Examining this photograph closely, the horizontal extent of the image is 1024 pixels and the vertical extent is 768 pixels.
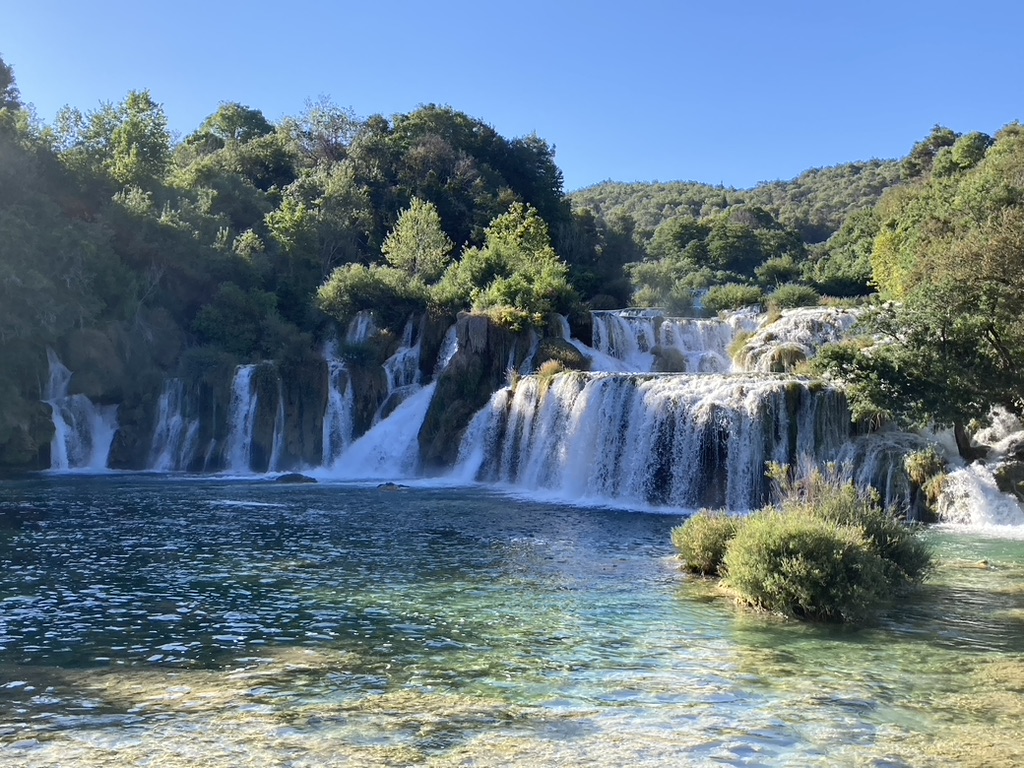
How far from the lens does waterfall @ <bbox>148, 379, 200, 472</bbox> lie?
37375 millimetres

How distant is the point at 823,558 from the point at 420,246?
4285 cm

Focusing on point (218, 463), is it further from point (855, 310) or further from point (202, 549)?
point (855, 310)

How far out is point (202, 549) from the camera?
16781 millimetres

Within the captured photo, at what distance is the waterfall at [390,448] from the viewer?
35.0 metres

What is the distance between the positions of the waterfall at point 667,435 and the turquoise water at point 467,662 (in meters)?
7.03

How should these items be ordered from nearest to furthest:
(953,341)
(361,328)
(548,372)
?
(953,341), (548,372), (361,328)

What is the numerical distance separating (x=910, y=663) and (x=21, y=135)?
4244 centimetres

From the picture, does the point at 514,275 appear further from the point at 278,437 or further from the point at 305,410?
the point at 278,437

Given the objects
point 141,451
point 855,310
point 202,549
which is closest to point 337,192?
point 141,451

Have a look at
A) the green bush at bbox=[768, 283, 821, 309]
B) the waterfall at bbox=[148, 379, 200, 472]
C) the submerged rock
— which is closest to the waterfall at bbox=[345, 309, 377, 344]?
the waterfall at bbox=[148, 379, 200, 472]

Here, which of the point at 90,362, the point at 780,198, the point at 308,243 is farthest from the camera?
the point at 780,198

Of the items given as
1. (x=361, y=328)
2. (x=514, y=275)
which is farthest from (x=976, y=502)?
(x=361, y=328)

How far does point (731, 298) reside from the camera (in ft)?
160

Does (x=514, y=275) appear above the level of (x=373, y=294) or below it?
above
